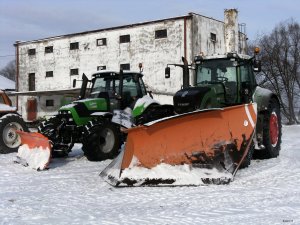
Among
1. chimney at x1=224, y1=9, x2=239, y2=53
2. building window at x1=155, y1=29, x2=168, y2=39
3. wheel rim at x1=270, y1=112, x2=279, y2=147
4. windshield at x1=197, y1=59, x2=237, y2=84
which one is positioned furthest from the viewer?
building window at x1=155, y1=29, x2=168, y2=39

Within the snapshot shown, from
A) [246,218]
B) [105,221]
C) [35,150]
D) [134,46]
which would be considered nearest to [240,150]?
[246,218]

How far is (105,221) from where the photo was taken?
15.3 feet

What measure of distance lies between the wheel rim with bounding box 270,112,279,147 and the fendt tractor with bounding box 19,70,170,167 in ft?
7.80

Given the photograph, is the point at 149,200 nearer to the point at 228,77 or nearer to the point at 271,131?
the point at 228,77

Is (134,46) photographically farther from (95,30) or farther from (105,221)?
(105,221)

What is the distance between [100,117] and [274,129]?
149 inches

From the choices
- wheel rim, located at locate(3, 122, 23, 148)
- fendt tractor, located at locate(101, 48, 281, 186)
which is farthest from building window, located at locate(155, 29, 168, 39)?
fendt tractor, located at locate(101, 48, 281, 186)

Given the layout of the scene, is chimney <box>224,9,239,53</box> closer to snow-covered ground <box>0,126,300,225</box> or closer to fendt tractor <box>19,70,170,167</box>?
fendt tractor <box>19,70,170,167</box>

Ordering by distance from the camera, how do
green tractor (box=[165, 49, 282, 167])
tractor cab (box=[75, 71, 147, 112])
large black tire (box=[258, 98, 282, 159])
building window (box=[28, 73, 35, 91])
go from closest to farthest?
green tractor (box=[165, 49, 282, 167])
large black tire (box=[258, 98, 282, 159])
tractor cab (box=[75, 71, 147, 112])
building window (box=[28, 73, 35, 91])

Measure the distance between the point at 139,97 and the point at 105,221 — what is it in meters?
6.24

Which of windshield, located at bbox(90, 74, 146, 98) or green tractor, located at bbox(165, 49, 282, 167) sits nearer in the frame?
green tractor, located at bbox(165, 49, 282, 167)

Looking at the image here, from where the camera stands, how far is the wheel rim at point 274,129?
939cm

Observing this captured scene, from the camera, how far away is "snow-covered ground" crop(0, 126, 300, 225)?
4.73m

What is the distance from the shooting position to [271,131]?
368 inches
